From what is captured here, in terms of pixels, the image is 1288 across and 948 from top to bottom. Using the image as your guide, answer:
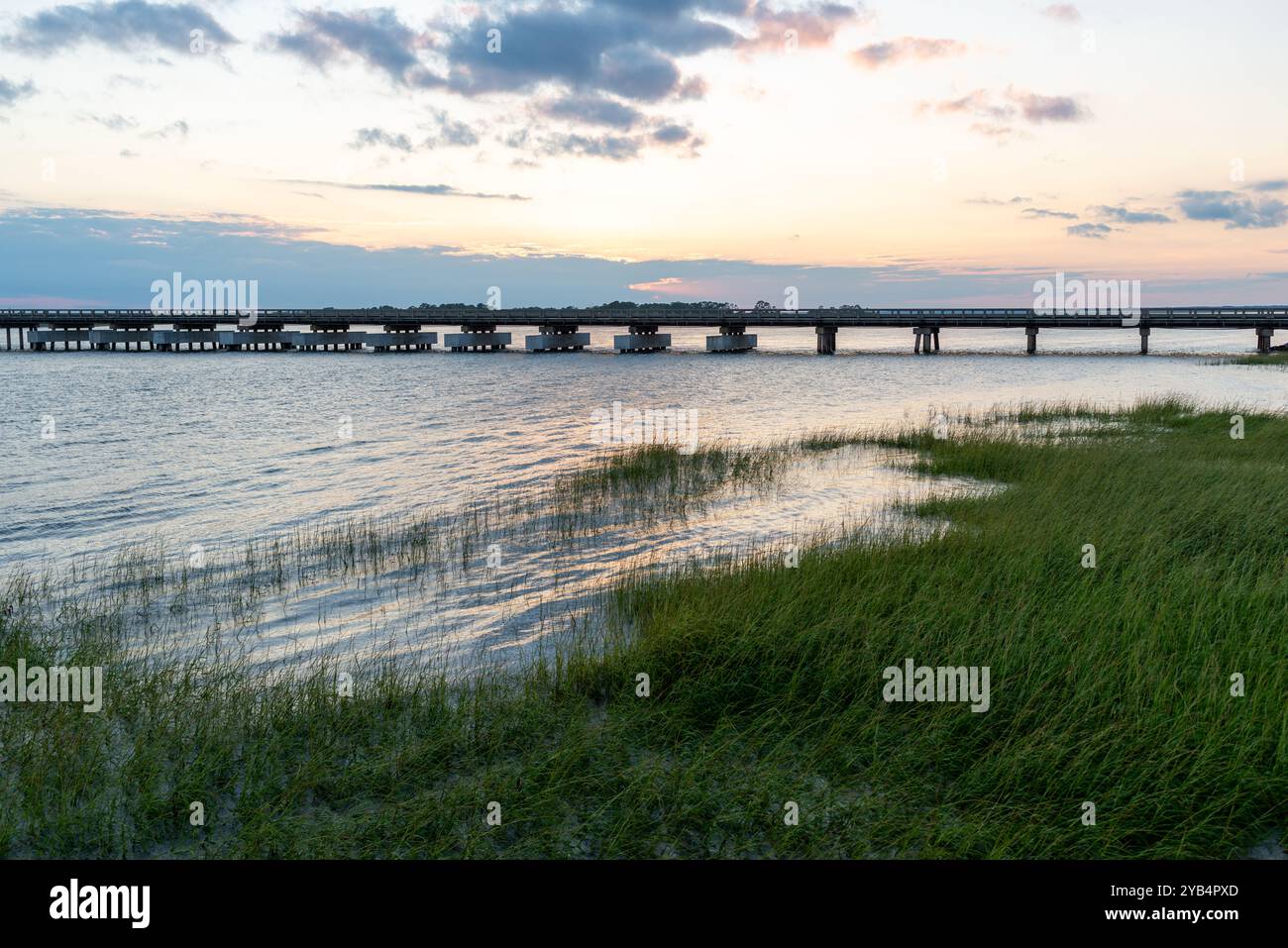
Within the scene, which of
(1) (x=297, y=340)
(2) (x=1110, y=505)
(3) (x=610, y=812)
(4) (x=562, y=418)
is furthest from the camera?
(1) (x=297, y=340)

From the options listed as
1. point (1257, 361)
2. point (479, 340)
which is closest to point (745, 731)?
point (1257, 361)

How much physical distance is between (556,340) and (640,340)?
1439 centimetres

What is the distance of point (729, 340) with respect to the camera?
13425 cm

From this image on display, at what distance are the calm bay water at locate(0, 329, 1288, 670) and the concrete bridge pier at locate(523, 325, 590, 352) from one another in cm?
5126

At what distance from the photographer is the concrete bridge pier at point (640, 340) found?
136875 mm

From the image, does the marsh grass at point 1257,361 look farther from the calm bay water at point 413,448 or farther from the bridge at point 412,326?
the bridge at point 412,326

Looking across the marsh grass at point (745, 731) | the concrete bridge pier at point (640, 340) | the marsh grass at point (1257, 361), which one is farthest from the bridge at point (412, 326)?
the marsh grass at point (745, 731)

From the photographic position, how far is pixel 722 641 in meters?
9.07

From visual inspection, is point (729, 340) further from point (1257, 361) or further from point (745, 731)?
point (745, 731)

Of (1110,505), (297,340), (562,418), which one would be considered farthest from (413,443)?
(297,340)

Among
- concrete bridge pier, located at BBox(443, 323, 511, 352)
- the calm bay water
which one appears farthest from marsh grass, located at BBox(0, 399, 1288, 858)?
concrete bridge pier, located at BBox(443, 323, 511, 352)

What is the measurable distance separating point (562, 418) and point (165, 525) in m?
26.7
